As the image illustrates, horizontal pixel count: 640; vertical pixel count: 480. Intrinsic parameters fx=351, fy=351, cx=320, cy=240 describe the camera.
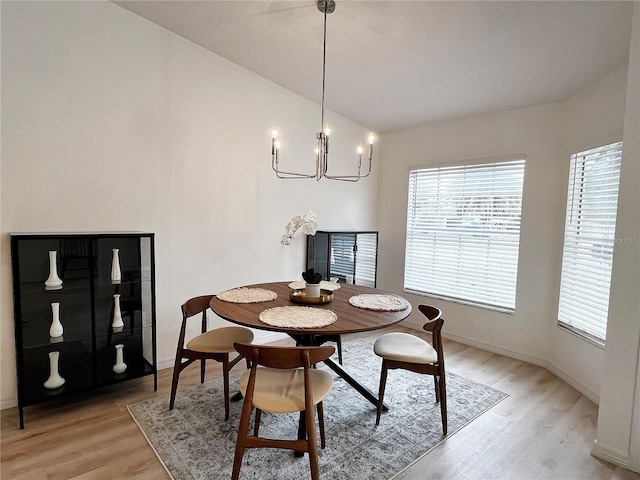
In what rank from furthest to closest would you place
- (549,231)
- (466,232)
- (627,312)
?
(466,232) → (549,231) → (627,312)

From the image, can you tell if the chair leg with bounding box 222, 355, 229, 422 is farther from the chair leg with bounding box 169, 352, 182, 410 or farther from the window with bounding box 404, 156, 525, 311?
the window with bounding box 404, 156, 525, 311

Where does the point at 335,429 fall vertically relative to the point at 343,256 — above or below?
below

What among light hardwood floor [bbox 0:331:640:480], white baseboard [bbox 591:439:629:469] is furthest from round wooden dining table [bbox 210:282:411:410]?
white baseboard [bbox 591:439:629:469]

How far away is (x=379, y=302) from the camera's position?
8.03 ft

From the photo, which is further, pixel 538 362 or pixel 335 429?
pixel 538 362

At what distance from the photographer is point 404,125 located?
4297 millimetres

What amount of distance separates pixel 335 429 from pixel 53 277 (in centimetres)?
214

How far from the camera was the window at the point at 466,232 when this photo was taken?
3.58 meters

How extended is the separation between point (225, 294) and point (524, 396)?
2.46m

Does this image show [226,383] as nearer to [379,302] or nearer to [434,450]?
[379,302]

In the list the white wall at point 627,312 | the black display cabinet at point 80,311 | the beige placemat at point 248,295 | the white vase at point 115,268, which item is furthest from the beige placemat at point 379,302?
the white vase at point 115,268

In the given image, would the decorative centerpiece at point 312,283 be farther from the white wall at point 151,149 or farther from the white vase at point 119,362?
the white vase at point 119,362

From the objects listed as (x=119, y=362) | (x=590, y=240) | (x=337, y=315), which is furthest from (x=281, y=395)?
(x=590, y=240)

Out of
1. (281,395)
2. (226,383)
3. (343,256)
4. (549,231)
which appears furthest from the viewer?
(343,256)
